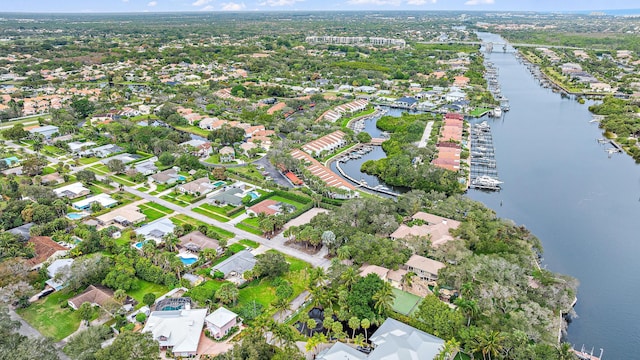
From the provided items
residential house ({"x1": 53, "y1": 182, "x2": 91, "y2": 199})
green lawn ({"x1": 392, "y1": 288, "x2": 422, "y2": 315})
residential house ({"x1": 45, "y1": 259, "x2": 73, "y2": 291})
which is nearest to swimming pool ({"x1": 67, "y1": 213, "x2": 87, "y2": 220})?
residential house ({"x1": 53, "y1": 182, "x2": 91, "y2": 199})

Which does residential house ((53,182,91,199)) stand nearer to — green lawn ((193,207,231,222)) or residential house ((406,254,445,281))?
green lawn ((193,207,231,222))

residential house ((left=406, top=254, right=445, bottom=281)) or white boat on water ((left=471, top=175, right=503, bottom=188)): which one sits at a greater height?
white boat on water ((left=471, top=175, right=503, bottom=188))

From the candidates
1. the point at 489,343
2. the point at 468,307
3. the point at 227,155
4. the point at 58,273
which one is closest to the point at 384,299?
the point at 468,307

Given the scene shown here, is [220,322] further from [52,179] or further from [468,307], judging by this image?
[52,179]

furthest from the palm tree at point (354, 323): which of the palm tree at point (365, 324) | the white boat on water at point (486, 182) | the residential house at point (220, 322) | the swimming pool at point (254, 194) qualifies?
the white boat on water at point (486, 182)

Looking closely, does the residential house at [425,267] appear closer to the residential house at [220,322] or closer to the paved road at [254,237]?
the paved road at [254,237]

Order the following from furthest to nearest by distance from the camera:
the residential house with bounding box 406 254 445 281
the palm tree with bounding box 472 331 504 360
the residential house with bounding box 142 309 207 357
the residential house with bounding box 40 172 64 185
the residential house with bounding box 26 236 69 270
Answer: the residential house with bounding box 40 172 64 185, the residential house with bounding box 26 236 69 270, the residential house with bounding box 406 254 445 281, the residential house with bounding box 142 309 207 357, the palm tree with bounding box 472 331 504 360
